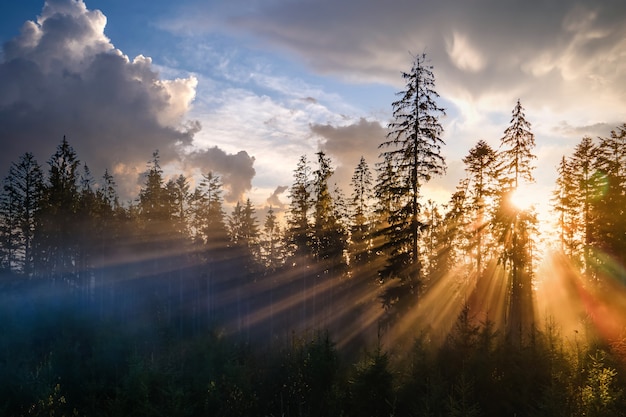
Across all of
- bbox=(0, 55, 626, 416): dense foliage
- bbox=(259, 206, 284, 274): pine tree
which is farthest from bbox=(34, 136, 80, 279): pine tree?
bbox=(259, 206, 284, 274): pine tree

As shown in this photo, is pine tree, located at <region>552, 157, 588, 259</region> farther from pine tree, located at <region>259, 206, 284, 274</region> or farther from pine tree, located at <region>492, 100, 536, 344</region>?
pine tree, located at <region>259, 206, 284, 274</region>

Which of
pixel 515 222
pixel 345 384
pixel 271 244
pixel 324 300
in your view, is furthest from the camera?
pixel 271 244

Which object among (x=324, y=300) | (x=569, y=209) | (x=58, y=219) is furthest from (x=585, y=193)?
(x=58, y=219)

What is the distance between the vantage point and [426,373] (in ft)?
44.6

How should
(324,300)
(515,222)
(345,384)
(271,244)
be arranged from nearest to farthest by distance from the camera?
1. (345,384)
2. (515,222)
3. (324,300)
4. (271,244)

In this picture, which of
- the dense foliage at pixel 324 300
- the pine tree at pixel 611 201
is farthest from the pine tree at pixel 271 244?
the pine tree at pixel 611 201

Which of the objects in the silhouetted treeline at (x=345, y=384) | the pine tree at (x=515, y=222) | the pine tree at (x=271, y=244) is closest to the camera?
the silhouetted treeline at (x=345, y=384)

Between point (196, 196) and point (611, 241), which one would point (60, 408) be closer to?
point (611, 241)

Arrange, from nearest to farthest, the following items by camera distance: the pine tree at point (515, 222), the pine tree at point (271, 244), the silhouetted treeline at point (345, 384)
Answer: the silhouetted treeline at point (345, 384), the pine tree at point (515, 222), the pine tree at point (271, 244)

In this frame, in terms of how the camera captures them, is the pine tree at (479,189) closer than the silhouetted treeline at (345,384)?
No

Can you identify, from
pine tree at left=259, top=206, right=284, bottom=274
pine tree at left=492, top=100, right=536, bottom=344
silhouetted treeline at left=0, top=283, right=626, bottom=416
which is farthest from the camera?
pine tree at left=259, top=206, right=284, bottom=274

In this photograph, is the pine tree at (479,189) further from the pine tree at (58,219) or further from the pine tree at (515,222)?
the pine tree at (58,219)

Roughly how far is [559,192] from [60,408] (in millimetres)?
45158

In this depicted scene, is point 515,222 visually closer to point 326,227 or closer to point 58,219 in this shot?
point 326,227
